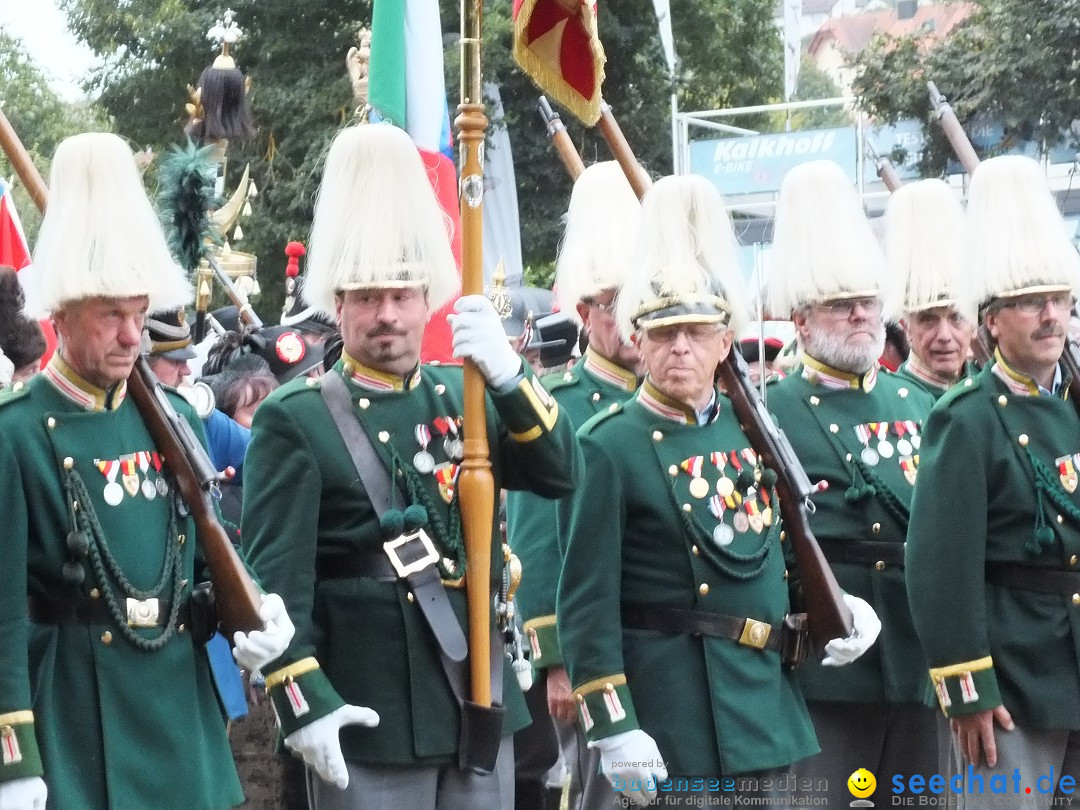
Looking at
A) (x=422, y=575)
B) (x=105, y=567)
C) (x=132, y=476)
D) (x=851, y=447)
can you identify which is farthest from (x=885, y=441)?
(x=105, y=567)

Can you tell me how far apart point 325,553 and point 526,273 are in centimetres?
1626

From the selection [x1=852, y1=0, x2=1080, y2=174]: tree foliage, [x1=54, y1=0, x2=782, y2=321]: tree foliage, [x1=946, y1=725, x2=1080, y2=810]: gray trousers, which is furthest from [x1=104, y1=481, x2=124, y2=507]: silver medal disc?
[x1=852, y1=0, x2=1080, y2=174]: tree foliage

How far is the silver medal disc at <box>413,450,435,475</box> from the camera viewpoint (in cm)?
467

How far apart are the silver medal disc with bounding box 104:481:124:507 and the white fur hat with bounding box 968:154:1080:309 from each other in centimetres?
265

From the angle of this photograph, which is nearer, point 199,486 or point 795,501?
point 199,486

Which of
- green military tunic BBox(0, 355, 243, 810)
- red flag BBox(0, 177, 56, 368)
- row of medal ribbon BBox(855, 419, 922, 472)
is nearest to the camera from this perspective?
green military tunic BBox(0, 355, 243, 810)

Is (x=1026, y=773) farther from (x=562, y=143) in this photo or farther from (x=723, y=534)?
(x=562, y=143)

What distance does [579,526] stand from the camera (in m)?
4.98

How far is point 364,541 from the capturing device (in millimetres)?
4582

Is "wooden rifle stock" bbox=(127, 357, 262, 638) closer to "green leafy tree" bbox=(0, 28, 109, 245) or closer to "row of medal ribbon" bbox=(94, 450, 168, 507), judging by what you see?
"row of medal ribbon" bbox=(94, 450, 168, 507)

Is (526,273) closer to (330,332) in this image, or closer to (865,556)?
(330,332)

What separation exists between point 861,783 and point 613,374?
1696 millimetres

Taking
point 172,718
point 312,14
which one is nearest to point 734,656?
point 172,718

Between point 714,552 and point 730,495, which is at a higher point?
point 730,495
